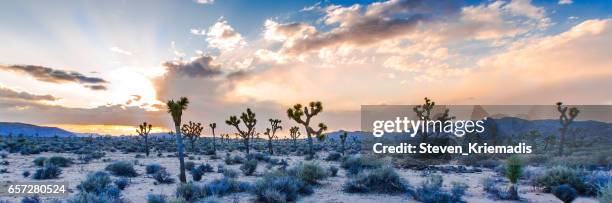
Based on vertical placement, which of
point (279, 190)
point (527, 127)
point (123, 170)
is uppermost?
point (527, 127)

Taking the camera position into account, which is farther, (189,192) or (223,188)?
(223,188)

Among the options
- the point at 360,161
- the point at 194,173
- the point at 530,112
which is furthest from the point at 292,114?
the point at 530,112

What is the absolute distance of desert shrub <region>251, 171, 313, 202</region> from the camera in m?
12.9

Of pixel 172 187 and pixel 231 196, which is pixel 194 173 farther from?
pixel 231 196

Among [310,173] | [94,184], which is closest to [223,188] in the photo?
[310,173]

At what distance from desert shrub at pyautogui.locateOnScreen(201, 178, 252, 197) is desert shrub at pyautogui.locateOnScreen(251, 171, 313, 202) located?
119 centimetres

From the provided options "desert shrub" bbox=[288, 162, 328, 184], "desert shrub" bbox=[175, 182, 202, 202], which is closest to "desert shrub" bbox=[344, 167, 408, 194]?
"desert shrub" bbox=[288, 162, 328, 184]

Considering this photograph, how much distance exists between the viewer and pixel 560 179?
15.4m

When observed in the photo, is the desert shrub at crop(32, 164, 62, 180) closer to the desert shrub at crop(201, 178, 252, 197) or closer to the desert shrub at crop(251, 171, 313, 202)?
the desert shrub at crop(201, 178, 252, 197)

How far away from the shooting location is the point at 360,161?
24.4 m

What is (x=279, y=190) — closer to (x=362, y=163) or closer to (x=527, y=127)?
(x=362, y=163)

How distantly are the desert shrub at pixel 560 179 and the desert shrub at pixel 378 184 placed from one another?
553 centimetres

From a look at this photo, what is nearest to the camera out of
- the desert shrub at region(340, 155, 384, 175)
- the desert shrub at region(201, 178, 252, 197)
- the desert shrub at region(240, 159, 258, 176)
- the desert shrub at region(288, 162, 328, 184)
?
the desert shrub at region(201, 178, 252, 197)

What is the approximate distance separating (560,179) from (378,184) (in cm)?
691
